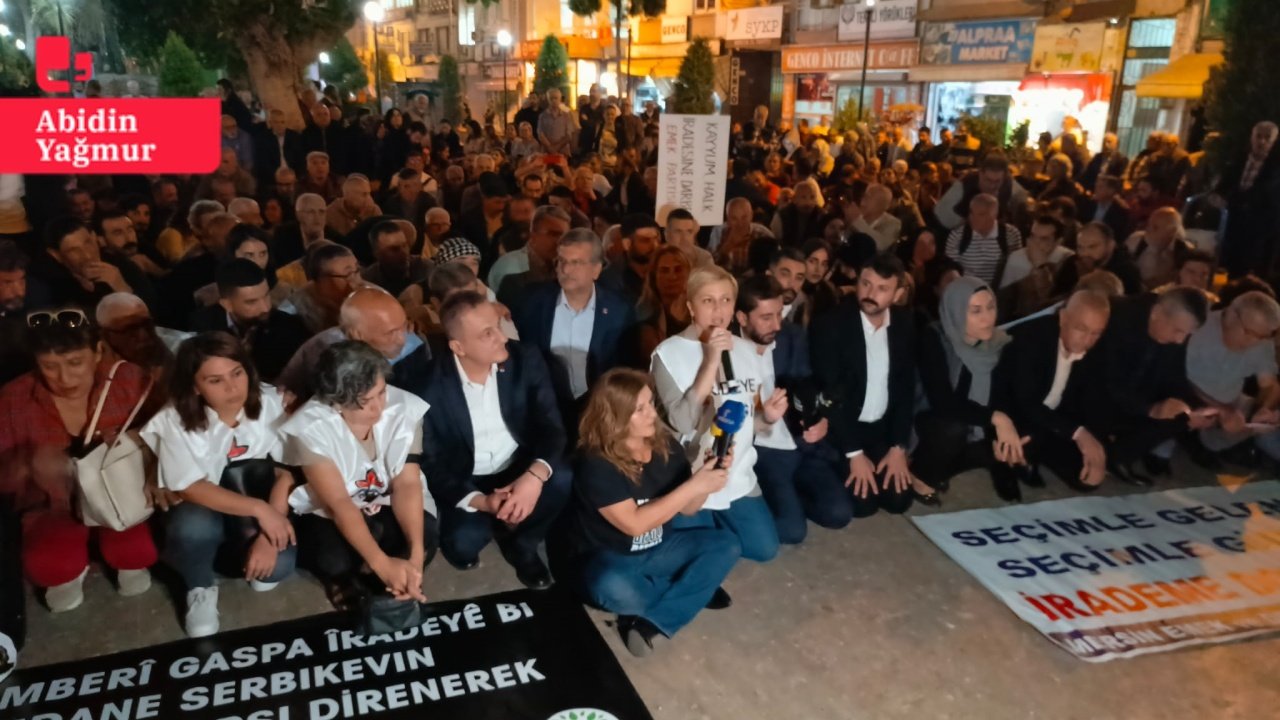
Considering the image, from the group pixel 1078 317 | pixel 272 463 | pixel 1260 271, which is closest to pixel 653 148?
pixel 1260 271

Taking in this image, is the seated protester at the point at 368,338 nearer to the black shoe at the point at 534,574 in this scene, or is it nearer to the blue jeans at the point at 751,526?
the black shoe at the point at 534,574

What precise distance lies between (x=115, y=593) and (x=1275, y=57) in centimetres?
1199

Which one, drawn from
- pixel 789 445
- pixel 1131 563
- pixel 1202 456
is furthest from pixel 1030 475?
pixel 789 445

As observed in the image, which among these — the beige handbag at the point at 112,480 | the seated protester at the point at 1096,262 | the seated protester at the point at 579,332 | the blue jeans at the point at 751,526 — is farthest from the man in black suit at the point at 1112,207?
the beige handbag at the point at 112,480

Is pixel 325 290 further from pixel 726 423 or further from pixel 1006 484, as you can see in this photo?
pixel 1006 484

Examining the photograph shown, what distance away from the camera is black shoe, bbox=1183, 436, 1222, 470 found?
5.46 m

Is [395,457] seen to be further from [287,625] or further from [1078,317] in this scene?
[1078,317]

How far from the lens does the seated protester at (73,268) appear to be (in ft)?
17.6

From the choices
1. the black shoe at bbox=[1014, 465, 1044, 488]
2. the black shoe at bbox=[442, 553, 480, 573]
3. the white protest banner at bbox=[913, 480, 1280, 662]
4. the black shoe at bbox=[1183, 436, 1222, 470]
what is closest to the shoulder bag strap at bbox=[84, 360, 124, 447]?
the black shoe at bbox=[442, 553, 480, 573]

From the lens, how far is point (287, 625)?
12.1 ft

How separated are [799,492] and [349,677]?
2454 millimetres

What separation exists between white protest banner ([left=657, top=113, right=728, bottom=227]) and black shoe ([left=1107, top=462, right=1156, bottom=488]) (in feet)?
10.9

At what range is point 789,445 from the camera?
467 centimetres

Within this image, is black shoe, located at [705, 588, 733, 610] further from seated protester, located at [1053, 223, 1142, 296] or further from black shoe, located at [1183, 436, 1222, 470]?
seated protester, located at [1053, 223, 1142, 296]
